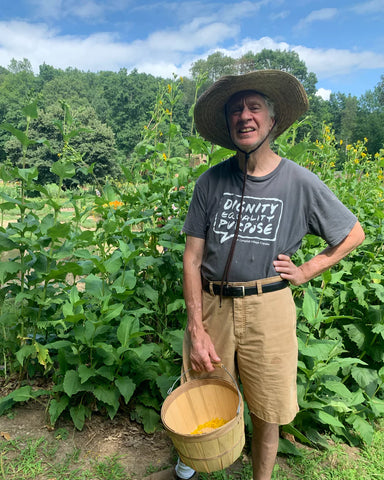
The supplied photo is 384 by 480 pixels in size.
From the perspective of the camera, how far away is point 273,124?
2016mm

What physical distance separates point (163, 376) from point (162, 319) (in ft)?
2.23

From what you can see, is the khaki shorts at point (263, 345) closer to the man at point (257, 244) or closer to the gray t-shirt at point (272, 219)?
the man at point (257, 244)

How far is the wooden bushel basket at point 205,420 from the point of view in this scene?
157 centimetres

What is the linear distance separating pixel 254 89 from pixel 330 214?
0.71m

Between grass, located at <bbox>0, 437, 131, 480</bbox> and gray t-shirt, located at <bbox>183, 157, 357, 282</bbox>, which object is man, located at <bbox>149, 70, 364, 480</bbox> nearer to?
gray t-shirt, located at <bbox>183, 157, 357, 282</bbox>

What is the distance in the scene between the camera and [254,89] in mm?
1904

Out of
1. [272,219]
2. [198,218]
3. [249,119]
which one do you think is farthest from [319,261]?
[249,119]

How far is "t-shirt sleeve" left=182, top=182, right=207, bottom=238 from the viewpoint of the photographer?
79.2 inches

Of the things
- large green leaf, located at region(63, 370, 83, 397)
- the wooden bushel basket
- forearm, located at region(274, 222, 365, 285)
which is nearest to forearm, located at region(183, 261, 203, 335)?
the wooden bushel basket

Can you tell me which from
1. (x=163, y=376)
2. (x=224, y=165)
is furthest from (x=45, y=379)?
(x=224, y=165)

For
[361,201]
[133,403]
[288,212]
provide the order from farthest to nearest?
[361,201]
[133,403]
[288,212]

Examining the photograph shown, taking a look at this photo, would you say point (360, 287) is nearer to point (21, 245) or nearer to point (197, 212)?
point (197, 212)

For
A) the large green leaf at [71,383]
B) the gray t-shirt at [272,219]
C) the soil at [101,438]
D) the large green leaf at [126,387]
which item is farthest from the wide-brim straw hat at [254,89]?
the soil at [101,438]

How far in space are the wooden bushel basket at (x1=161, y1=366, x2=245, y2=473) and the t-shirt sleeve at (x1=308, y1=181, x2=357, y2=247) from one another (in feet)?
2.89
